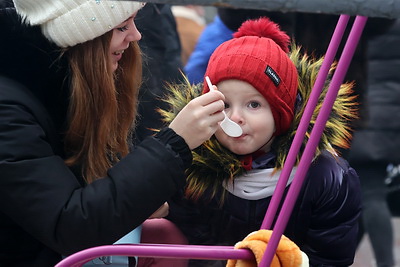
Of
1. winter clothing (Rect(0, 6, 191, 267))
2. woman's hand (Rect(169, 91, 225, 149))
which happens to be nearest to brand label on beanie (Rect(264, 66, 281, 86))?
woman's hand (Rect(169, 91, 225, 149))

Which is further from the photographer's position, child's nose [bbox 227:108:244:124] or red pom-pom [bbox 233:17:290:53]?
red pom-pom [bbox 233:17:290:53]

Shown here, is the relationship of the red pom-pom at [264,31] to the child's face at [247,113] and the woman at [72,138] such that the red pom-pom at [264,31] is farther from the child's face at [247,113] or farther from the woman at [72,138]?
the woman at [72,138]

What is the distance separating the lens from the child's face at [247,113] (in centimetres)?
225

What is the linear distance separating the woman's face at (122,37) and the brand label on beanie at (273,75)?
342mm

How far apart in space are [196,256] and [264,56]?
71 centimetres

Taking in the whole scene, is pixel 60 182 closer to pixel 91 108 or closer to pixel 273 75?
pixel 91 108

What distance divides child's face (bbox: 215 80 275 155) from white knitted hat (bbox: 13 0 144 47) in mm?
351

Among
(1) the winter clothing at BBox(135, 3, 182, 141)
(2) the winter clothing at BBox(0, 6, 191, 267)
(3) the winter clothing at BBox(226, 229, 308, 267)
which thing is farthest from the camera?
(1) the winter clothing at BBox(135, 3, 182, 141)

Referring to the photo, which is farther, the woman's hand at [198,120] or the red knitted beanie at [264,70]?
the red knitted beanie at [264,70]

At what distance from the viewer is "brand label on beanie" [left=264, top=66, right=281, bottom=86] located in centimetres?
225

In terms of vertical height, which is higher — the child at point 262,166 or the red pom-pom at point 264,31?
the red pom-pom at point 264,31

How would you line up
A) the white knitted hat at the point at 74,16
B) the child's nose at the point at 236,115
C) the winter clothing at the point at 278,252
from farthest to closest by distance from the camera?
the child's nose at the point at 236,115
the white knitted hat at the point at 74,16
the winter clothing at the point at 278,252

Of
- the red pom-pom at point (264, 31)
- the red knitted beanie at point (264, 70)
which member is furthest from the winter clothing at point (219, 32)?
the red knitted beanie at point (264, 70)

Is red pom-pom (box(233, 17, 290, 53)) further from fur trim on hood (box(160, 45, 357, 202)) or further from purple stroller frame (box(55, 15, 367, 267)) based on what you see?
purple stroller frame (box(55, 15, 367, 267))
